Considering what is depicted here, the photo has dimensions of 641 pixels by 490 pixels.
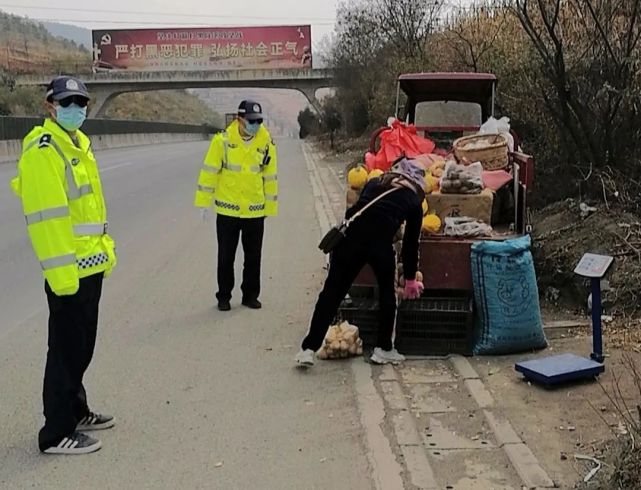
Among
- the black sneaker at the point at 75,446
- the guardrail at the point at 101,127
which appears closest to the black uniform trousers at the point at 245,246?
the black sneaker at the point at 75,446

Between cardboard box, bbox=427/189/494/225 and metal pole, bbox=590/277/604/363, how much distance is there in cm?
165

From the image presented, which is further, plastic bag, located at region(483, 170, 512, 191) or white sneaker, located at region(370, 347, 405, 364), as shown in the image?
plastic bag, located at region(483, 170, 512, 191)

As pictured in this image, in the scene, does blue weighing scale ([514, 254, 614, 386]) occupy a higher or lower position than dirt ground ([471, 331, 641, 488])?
higher

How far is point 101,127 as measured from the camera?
46625 millimetres

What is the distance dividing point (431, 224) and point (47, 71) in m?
74.6

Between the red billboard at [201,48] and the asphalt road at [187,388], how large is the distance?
207 feet

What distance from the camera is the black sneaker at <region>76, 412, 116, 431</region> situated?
212 inches

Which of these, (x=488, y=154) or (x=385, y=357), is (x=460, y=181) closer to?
(x=488, y=154)

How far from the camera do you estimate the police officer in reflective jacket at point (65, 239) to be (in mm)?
4723

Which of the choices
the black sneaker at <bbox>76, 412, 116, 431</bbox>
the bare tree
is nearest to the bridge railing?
the bare tree

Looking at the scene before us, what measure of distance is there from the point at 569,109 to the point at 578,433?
594cm

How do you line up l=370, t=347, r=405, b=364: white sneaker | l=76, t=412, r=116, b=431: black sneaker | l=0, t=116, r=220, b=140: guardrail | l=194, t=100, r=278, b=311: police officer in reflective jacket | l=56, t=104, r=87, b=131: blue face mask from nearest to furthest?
l=56, t=104, r=87, b=131: blue face mask → l=76, t=412, r=116, b=431: black sneaker → l=370, t=347, r=405, b=364: white sneaker → l=194, t=100, r=278, b=311: police officer in reflective jacket → l=0, t=116, r=220, b=140: guardrail

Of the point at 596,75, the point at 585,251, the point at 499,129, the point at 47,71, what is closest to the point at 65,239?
the point at 585,251

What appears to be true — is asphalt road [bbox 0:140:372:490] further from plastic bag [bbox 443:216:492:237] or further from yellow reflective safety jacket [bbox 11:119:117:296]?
plastic bag [bbox 443:216:492:237]
